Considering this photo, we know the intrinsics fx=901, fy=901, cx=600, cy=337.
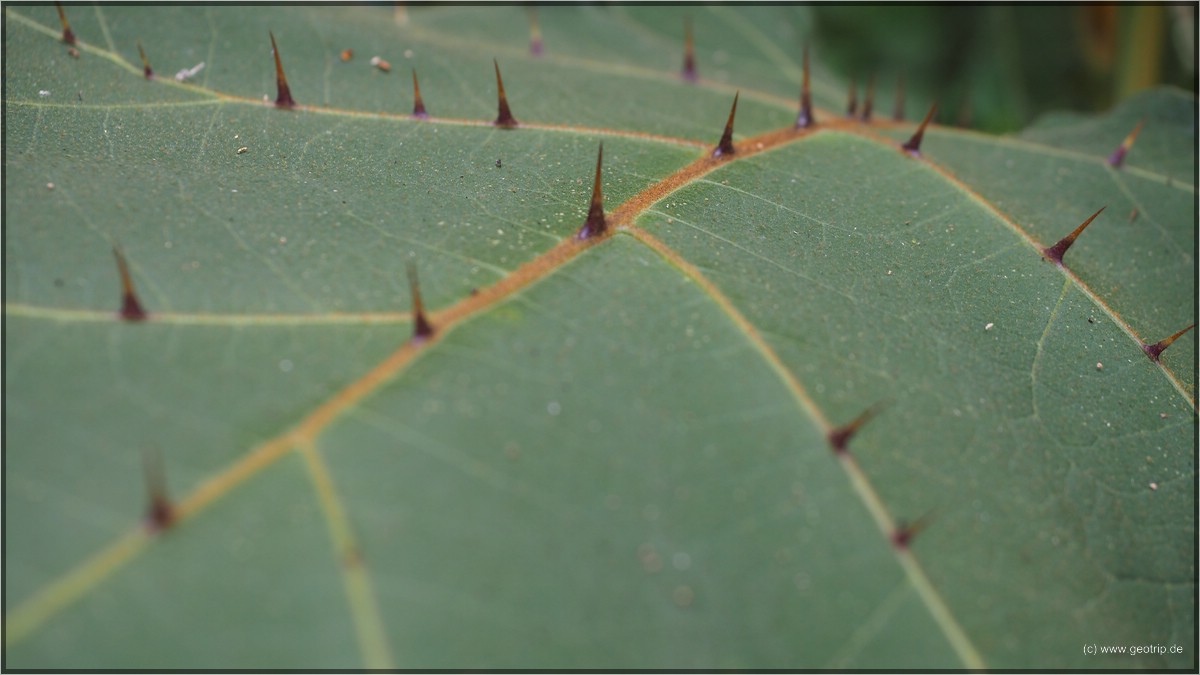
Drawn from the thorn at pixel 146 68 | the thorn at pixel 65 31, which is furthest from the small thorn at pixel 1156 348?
the thorn at pixel 65 31

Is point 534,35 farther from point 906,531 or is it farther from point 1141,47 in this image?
point 1141,47

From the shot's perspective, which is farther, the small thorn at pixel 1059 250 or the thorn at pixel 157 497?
the small thorn at pixel 1059 250

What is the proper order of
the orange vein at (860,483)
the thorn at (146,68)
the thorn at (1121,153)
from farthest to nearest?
the thorn at (1121,153), the thorn at (146,68), the orange vein at (860,483)

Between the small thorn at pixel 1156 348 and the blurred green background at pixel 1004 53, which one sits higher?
the blurred green background at pixel 1004 53

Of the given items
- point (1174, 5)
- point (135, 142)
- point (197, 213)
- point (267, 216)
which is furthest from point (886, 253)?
point (1174, 5)

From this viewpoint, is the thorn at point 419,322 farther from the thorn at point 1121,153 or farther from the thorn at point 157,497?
the thorn at point 1121,153

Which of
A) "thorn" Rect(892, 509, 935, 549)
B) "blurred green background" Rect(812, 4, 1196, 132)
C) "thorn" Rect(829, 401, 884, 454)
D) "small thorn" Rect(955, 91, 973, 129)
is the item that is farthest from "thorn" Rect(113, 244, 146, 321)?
"blurred green background" Rect(812, 4, 1196, 132)

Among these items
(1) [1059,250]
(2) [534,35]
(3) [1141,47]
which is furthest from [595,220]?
(3) [1141,47]
